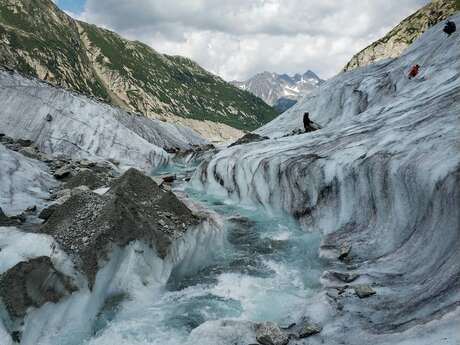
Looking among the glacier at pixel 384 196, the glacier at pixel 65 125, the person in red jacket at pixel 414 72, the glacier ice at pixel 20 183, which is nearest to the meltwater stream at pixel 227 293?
the glacier at pixel 384 196

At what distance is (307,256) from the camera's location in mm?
14281

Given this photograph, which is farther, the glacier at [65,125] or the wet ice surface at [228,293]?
the glacier at [65,125]

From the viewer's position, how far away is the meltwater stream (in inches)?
386

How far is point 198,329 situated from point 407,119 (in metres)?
12.2

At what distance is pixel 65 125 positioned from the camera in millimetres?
36750

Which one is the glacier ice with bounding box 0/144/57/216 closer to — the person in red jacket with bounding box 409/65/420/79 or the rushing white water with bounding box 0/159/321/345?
the rushing white water with bounding box 0/159/321/345

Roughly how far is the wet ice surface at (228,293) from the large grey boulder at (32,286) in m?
1.19

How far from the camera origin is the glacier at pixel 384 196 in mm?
9008

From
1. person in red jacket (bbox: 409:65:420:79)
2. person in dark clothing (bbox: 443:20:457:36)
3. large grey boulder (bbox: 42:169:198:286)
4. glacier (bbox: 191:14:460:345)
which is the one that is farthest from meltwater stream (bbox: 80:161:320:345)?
person in dark clothing (bbox: 443:20:457:36)

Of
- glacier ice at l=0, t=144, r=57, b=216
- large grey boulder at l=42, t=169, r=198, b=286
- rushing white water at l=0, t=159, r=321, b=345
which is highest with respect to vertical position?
glacier ice at l=0, t=144, r=57, b=216

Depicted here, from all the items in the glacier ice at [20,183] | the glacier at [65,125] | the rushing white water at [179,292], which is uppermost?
the glacier at [65,125]

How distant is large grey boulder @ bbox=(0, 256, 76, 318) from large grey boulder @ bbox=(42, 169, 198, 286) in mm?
723

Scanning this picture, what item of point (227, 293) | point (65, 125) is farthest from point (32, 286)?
Answer: point (65, 125)

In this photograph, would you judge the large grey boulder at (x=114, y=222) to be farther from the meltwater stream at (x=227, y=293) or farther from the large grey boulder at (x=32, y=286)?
the meltwater stream at (x=227, y=293)
